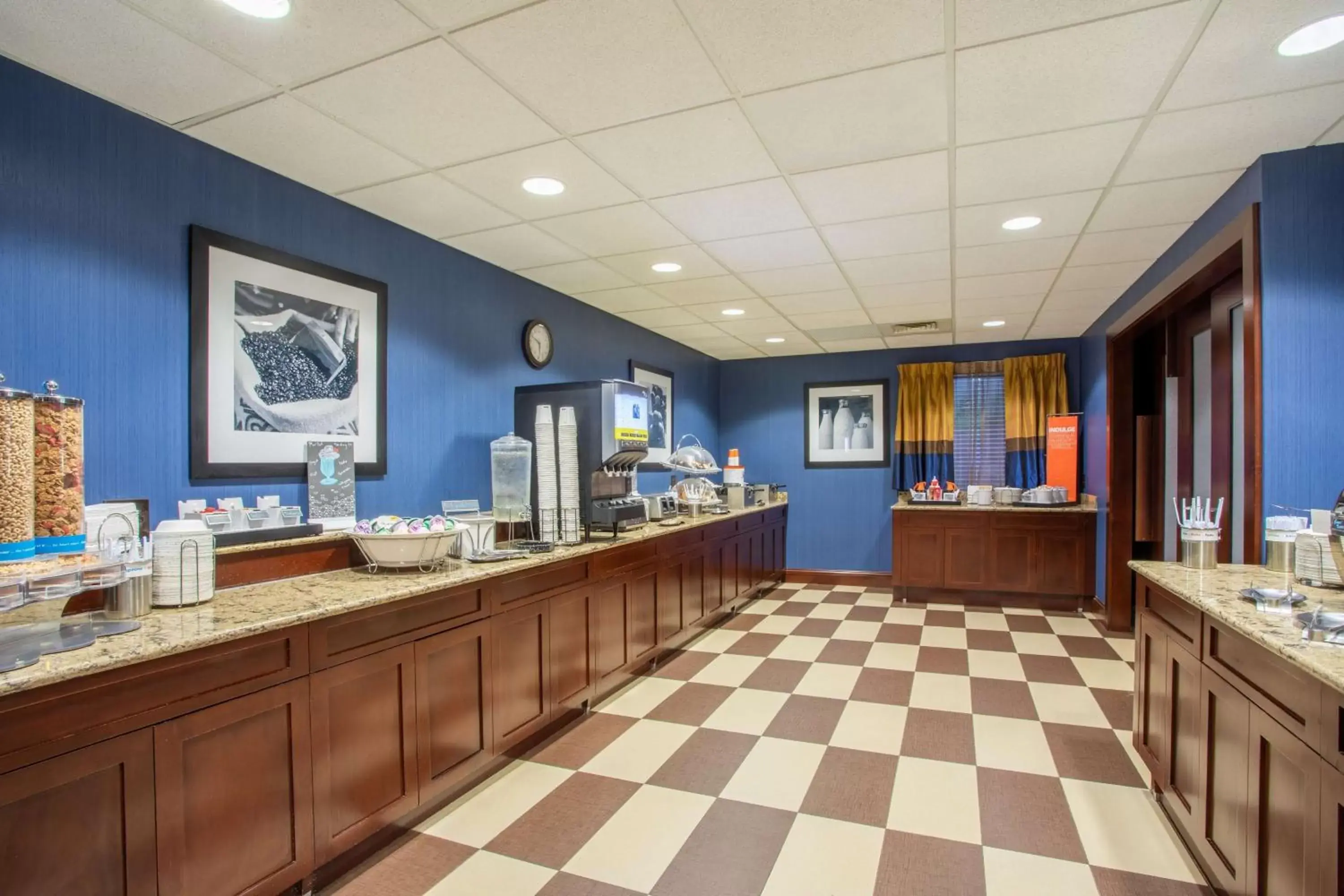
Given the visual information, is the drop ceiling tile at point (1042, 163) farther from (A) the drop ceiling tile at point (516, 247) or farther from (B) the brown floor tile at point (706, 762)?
(B) the brown floor tile at point (706, 762)

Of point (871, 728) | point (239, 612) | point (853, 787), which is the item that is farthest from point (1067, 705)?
point (239, 612)

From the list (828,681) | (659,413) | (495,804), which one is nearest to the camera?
(495,804)

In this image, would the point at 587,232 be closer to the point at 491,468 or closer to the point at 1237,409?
the point at 491,468

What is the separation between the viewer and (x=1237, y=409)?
3.87m

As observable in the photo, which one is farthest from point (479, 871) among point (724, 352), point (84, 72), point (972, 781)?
point (724, 352)

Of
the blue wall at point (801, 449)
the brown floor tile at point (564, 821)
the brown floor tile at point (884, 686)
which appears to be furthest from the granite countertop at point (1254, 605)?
the blue wall at point (801, 449)

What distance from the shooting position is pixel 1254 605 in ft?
6.41

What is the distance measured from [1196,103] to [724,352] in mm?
5312

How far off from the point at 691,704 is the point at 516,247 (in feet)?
8.76

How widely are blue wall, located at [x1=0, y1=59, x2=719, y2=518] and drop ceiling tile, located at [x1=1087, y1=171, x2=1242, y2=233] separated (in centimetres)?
340

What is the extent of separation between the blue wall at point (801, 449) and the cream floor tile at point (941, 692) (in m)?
3.20

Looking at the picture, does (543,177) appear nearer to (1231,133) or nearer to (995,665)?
(1231,133)

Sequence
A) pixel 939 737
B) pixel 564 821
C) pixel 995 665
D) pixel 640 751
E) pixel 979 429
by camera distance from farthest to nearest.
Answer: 1. pixel 979 429
2. pixel 995 665
3. pixel 939 737
4. pixel 640 751
5. pixel 564 821

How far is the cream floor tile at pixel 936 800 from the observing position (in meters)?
2.37
